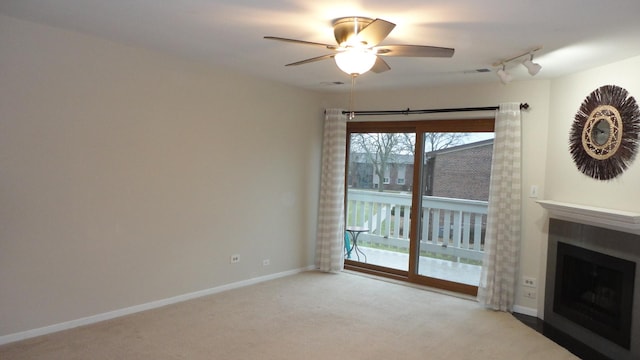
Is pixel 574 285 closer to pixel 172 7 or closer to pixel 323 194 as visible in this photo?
pixel 323 194

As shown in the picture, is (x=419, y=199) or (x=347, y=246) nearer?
(x=419, y=199)

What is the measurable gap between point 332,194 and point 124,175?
2.65 m

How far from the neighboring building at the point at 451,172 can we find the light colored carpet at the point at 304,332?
1260 millimetres

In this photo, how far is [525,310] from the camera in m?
4.39

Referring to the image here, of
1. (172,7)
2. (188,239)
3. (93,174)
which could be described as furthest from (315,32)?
(188,239)

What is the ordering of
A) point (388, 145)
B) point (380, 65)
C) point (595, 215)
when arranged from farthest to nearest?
point (388, 145) < point (595, 215) < point (380, 65)

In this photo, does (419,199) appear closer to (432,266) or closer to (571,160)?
(432,266)

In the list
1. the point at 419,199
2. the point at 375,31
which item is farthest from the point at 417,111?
the point at 375,31

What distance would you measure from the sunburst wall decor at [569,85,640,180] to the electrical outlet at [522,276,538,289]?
4.14 feet

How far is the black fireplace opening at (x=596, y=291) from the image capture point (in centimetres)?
329

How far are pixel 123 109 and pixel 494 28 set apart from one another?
3059 millimetres

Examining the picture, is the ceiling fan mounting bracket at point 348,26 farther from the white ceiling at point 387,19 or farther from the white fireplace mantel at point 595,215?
the white fireplace mantel at point 595,215

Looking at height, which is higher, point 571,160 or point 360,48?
point 360,48

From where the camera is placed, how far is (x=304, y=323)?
383 cm
